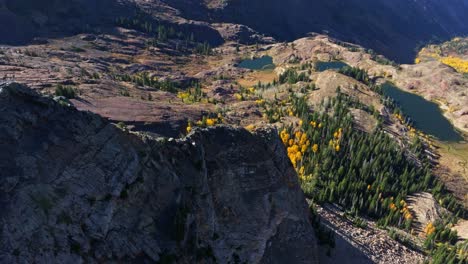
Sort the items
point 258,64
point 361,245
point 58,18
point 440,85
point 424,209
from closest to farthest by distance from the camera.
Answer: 1. point 361,245
2. point 424,209
3. point 58,18
4. point 440,85
5. point 258,64

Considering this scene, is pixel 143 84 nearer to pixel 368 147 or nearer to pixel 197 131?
pixel 368 147

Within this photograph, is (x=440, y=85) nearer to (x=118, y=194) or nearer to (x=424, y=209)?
(x=424, y=209)

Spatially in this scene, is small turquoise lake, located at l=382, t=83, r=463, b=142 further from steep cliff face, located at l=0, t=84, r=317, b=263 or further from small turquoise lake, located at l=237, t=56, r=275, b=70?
steep cliff face, located at l=0, t=84, r=317, b=263

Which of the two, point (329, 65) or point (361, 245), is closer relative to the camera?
point (361, 245)

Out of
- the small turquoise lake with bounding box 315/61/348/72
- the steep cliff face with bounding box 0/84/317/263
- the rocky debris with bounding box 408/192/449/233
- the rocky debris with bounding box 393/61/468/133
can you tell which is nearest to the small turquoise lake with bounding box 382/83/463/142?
the rocky debris with bounding box 393/61/468/133

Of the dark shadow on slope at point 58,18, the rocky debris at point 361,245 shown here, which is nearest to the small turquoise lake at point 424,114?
the rocky debris at point 361,245

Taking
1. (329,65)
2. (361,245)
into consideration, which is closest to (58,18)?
(329,65)

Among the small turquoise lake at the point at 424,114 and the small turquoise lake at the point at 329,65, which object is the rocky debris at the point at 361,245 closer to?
the small turquoise lake at the point at 424,114
